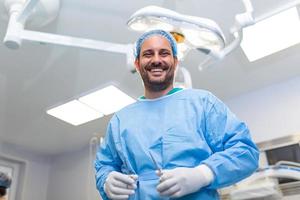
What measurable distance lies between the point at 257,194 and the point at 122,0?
145 centimetres

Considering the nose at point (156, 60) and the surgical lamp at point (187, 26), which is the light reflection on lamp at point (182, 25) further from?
the nose at point (156, 60)

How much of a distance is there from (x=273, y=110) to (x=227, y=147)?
2168 millimetres

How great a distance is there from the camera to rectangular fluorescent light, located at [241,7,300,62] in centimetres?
227

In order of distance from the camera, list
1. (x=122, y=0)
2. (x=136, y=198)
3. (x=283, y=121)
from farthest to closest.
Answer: (x=283, y=121), (x=122, y=0), (x=136, y=198)

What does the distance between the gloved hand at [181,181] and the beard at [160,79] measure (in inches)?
12.5

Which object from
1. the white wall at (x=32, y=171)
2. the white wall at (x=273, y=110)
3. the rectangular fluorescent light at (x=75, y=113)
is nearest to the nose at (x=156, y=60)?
the white wall at (x=273, y=110)

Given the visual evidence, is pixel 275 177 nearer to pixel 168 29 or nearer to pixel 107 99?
pixel 168 29

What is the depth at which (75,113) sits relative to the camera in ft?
11.6

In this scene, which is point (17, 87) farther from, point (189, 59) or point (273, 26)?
point (273, 26)

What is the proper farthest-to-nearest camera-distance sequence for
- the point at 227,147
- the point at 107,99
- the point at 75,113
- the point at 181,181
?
1. the point at 75,113
2. the point at 107,99
3. the point at 227,147
4. the point at 181,181

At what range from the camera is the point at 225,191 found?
2688 millimetres

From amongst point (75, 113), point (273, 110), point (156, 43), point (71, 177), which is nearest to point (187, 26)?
point (156, 43)

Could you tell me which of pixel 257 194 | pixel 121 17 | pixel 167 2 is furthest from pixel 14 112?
pixel 257 194

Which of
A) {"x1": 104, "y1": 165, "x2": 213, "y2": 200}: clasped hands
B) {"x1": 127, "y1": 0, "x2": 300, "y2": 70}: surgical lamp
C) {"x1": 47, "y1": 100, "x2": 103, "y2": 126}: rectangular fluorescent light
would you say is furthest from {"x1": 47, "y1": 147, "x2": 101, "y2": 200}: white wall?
{"x1": 104, "y1": 165, "x2": 213, "y2": 200}: clasped hands
